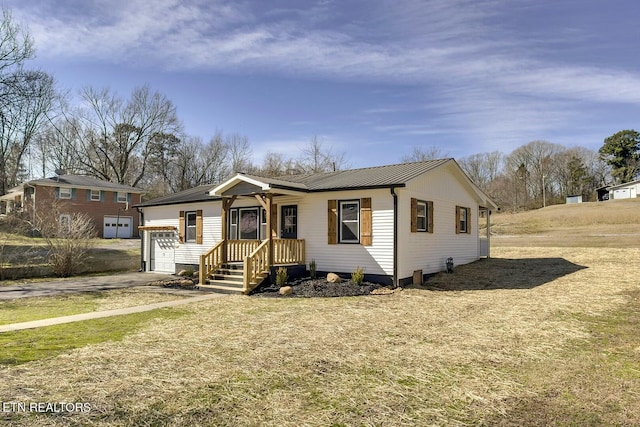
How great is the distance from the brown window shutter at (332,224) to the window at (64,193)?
30.6m

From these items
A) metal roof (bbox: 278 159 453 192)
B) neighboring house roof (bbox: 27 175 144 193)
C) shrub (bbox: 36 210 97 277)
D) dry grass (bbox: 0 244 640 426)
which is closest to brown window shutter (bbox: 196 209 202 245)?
shrub (bbox: 36 210 97 277)

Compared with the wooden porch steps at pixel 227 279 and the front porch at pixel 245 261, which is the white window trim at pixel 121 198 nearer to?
the front porch at pixel 245 261

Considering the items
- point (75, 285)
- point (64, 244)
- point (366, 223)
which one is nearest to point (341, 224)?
point (366, 223)

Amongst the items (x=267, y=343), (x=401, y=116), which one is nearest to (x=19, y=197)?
(x=401, y=116)

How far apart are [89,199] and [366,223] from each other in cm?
3229

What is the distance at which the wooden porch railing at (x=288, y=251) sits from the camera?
13102 mm

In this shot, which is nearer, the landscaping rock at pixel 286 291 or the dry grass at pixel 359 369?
the dry grass at pixel 359 369

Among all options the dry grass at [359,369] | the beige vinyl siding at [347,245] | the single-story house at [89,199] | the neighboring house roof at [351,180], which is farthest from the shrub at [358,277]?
the single-story house at [89,199]

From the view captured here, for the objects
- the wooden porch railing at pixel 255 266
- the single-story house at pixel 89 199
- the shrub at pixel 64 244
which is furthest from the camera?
the single-story house at pixel 89 199

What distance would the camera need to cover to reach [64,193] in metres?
34.7

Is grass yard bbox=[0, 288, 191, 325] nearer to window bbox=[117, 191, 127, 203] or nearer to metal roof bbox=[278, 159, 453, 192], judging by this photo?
metal roof bbox=[278, 159, 453, 192]

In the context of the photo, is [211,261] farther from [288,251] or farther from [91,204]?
[91,204]

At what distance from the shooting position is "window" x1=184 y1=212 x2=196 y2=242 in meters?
17.5

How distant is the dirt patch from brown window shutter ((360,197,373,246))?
1329mm
